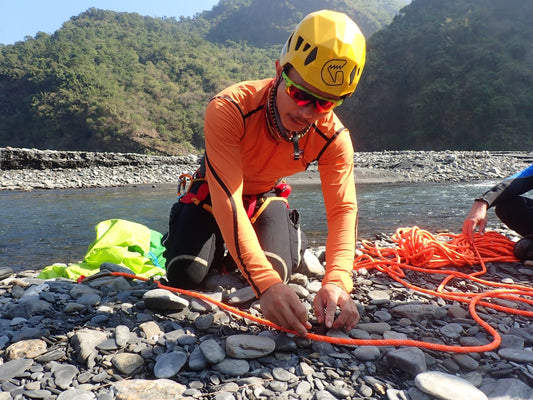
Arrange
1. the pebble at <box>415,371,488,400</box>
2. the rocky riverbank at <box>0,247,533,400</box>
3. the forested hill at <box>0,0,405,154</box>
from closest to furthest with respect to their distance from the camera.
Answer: the pebble at <box>415,371,488,400</box>, the rocky riverbank at <box>0,247,533,400</box>, the forested hill at <box>0,0,405,154</box>

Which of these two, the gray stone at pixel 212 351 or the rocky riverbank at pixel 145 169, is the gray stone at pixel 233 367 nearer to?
the gray stone at pixel 212 351


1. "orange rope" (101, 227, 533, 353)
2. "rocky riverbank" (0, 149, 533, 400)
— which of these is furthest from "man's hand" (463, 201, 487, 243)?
"rocky riverbank" (0, 149, 533, 400)

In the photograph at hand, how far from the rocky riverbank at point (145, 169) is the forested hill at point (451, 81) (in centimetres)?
1839

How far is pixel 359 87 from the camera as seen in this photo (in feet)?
146

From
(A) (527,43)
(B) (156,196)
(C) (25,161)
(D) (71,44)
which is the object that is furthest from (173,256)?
(D) (71,44)

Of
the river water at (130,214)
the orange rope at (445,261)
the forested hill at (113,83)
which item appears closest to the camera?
the orange rope at (445,261)

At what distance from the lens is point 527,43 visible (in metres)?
35.9

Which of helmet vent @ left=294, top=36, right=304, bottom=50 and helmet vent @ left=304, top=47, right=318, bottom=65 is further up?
helmet vent @ left=294, top=36, right=304, bottom=50

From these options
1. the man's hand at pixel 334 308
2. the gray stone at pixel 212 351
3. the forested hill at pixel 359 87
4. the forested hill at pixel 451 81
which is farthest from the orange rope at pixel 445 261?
the forested hill at pixel 359 87

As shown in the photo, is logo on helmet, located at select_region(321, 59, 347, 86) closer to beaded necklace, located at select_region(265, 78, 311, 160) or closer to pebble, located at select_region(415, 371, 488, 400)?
beaded necklace, located at select_region(265, 78, 311, 160)

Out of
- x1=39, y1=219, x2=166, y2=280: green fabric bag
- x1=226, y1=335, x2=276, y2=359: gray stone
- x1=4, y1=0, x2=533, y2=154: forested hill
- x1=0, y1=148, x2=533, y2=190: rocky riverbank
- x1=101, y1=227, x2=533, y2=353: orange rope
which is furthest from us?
x1=4, y1=0, x2=533, y2=154: forested hill

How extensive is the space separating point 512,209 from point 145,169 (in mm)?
18121

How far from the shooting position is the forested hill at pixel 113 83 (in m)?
46.9

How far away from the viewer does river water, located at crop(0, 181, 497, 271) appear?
5.46m
